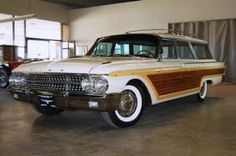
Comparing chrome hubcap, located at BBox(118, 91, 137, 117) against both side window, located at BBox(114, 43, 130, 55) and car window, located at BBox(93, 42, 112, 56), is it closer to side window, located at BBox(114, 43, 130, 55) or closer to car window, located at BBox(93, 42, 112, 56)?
side window, located at BBox(114, 43, 130, 55)

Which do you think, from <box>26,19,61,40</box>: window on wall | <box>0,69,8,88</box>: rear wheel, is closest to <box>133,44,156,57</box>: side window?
<box>0,69,8,88</box>: rear wheel

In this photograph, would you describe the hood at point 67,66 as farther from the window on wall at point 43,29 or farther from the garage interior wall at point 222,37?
the window on wall at point 43,29

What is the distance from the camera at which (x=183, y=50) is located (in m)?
6.59

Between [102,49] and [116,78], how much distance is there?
6.50ft

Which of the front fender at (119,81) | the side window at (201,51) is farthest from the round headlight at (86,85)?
the side window at (201,51)

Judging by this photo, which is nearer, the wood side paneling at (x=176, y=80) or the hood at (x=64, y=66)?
the hood at (x=64, y=66)

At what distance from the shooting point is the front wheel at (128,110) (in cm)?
460

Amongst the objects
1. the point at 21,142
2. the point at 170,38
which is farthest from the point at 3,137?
the point at 170,38

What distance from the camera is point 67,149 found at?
3.63 m

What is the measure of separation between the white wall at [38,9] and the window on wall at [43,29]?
335 millimetres

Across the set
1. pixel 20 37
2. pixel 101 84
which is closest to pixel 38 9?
pixel 20 37

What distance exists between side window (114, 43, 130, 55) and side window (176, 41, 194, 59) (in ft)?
3.55

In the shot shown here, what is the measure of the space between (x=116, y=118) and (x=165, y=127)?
79 centimetres

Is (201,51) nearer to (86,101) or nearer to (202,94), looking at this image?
(202,94)
